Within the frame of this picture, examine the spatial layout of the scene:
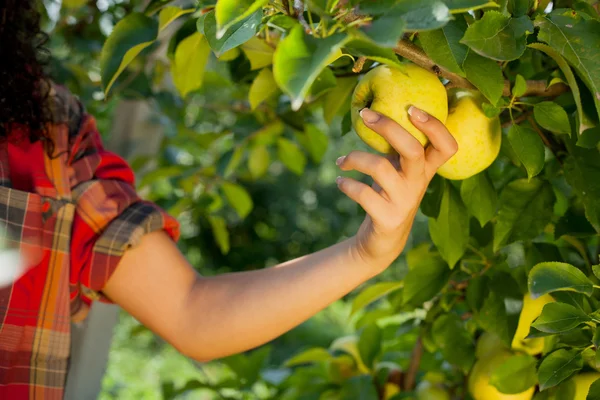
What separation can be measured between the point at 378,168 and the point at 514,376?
0.29m

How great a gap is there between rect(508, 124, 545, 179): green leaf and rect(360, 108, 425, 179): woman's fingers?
3.9 inches

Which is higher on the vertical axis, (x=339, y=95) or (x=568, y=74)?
(x=568, y=74)

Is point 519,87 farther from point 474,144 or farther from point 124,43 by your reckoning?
point 124,43

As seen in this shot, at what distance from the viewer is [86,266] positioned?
2.92ft

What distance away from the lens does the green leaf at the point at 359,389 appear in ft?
3.43

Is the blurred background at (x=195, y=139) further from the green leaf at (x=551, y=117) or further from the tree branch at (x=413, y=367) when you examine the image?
the green leaf at (x=551, y=117)

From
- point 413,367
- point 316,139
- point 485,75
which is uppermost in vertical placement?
point 485,75

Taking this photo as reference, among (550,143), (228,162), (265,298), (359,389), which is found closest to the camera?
(550,143)

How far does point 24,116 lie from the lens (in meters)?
0.90

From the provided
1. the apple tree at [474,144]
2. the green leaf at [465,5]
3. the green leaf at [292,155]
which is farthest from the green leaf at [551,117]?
the green leaf at [292,155]

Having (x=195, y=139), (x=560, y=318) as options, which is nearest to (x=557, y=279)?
(x=560, y=318)

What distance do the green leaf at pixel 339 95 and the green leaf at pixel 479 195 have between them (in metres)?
0.21

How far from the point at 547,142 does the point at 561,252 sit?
13 centimetres

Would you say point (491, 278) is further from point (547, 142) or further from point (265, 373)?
point (265, 373)
